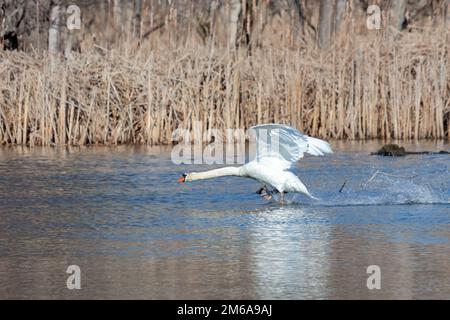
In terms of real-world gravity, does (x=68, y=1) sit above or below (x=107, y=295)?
above

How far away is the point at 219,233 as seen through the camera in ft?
30.6

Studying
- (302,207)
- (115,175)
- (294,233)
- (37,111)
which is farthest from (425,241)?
(37,111)

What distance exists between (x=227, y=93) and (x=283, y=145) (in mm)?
7198

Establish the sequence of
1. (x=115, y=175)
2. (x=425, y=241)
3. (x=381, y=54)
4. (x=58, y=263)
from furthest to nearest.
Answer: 1. (x=381, y=54)
2. (x=115, y=175)
3. (x=425, y=241)
4. (x=58, y=263)

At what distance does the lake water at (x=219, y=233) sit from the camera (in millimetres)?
7223

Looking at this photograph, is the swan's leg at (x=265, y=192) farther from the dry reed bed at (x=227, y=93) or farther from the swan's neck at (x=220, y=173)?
the dry reed bed at (x=227, y=93)

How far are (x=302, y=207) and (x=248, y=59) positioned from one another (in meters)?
8.04

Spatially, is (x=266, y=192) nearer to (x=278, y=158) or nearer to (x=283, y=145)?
(x=278, y=158)

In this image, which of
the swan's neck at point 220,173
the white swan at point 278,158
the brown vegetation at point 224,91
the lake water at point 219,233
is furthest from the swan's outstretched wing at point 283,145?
the brown vegetation at point 224,91

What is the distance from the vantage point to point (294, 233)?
927 cm

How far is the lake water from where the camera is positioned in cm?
722

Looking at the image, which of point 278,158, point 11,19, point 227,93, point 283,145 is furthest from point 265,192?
point 11,19
